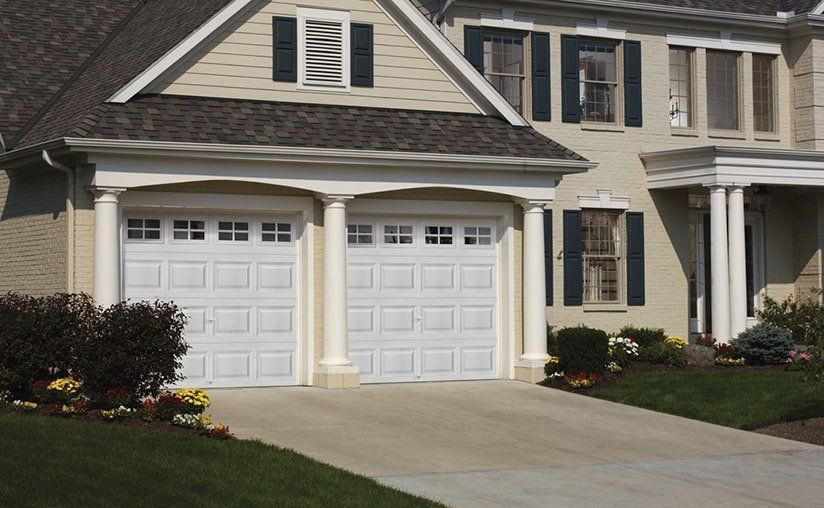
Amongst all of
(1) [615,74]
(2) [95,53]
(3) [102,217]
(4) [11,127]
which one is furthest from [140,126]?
(1) [615,74]

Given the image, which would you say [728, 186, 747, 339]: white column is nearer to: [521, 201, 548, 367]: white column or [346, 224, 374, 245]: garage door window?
[521, 201, 548, 367]: white column

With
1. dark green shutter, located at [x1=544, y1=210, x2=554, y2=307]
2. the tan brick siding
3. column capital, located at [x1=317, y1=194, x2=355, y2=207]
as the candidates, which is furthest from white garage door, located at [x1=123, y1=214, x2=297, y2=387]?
dark green shutter, located at [x1=544, y1=210, x2=554, y2=307]

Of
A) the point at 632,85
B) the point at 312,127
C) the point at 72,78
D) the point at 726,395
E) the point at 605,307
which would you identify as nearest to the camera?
the point at 726,395

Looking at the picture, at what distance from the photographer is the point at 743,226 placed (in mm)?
24594

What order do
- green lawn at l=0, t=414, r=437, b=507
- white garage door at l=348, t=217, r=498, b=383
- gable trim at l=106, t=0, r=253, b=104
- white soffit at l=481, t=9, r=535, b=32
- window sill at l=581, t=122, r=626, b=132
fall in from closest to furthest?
green lawn at l=0, t=414, r=437, b=507 → gable trim at l=106, t=0, r=253, b=104 → white garage door at l=348, t=217, r=498, b=383 → white soffit at l=481, t=9, r=535, b=32 → window sill at l=581, t=122, r=626, b=132

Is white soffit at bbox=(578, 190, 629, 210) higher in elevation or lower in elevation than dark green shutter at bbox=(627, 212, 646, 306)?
higher

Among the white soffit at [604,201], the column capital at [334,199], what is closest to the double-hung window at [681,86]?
the white soffit at [604,201]

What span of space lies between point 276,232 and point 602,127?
8174 millimetres

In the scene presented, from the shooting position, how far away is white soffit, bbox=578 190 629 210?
24891 mm

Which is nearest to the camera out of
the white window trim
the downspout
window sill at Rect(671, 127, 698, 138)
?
the downspout

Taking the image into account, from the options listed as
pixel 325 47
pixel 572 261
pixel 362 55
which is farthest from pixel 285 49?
pixel 572 261

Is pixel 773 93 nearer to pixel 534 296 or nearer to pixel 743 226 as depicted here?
pixel 743 226

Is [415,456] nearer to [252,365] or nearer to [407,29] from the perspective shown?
[252,365]

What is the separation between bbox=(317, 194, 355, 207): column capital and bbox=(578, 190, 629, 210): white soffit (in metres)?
6.74
